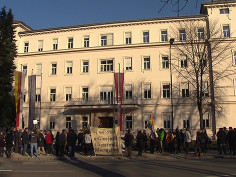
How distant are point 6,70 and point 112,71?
15.4 meters

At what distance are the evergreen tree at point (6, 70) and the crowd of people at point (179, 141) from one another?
2173 cm

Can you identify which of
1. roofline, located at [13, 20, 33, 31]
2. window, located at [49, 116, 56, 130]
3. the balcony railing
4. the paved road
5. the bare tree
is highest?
roofline, located at [13, 20, 33, 31]

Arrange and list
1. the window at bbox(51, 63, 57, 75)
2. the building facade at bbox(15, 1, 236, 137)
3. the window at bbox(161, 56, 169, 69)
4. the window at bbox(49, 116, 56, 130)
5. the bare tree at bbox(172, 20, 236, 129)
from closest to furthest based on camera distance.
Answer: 1. the bare tree at bbox(172, 20, 236, 129)
2. the building facade at bbox(15, 1, 236, 137)
3. the window at bbox(161, 56, 169, 69)
4. the window at bbox(49, 116, 56, 130)
5. the window at bbox(51, 63, 57, 75)

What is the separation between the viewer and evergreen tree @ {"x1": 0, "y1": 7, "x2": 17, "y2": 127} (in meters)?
32.7

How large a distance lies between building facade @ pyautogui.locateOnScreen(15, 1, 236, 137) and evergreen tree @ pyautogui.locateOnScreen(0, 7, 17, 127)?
3.84 m

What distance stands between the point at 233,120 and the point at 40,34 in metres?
32.1

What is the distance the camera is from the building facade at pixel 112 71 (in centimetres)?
3256

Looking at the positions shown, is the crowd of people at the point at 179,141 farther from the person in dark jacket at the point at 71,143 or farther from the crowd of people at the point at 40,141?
the person in dark jacket at the point at 71,143

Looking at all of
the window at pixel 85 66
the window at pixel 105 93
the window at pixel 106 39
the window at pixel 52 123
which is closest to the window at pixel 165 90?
the window at pixel 105 93

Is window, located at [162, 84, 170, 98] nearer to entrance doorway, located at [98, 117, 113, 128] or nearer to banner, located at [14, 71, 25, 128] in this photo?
entrance doorway, located at [98, 117, 113, 128]

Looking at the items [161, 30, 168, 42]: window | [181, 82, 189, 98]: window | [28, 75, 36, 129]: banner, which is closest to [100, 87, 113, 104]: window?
[181, 82, 189, 98]: window

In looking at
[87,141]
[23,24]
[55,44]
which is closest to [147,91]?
[55,44]

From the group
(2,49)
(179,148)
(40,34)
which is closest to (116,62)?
(40,34)

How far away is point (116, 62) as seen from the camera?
35219 mm
